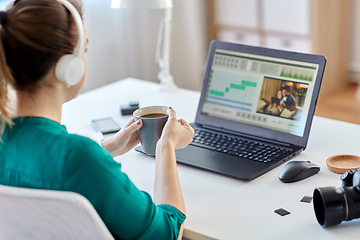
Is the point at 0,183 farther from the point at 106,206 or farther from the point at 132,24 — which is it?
the point at 132,24

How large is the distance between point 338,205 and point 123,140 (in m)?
0.53

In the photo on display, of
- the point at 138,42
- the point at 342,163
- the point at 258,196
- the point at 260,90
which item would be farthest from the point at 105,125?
the point at 138,42

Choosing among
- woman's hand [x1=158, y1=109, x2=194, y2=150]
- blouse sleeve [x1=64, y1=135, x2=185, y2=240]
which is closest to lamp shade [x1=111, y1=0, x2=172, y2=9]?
woman's hand [x1=158, y1=109, x2=194, y2=150]

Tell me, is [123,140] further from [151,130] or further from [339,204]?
[339,204]

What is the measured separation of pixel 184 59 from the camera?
10.5ft

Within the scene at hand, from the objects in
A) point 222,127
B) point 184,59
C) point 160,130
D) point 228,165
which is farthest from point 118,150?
point 184,59

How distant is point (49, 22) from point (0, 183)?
0.30 metres

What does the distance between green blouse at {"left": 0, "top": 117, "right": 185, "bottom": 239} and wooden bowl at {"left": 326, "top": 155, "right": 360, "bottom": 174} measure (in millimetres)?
516

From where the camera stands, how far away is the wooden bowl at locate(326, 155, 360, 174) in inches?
42.2

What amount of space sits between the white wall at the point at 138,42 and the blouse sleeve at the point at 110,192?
2.03m

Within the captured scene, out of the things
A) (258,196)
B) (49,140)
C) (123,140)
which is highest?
(49,140)

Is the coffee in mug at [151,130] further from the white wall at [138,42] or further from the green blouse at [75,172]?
the white wall at [138,42]

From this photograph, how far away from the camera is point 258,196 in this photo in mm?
985

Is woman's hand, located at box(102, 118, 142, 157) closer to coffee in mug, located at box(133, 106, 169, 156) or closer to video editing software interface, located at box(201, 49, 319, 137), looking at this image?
coffee in mug, located at box(133, 106, 169, 156)
